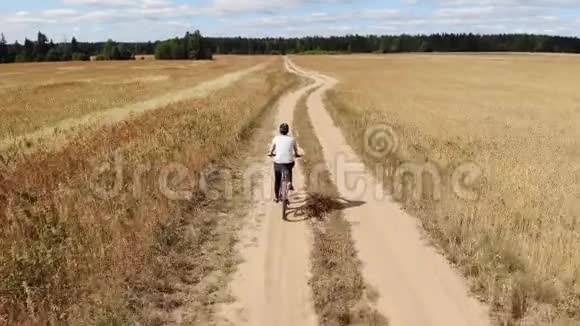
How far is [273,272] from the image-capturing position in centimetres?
848

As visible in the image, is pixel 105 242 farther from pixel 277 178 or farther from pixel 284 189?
pixel 277 178

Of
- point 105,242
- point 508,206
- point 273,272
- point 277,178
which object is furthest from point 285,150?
point 508,206

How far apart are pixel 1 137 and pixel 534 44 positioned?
199 meters

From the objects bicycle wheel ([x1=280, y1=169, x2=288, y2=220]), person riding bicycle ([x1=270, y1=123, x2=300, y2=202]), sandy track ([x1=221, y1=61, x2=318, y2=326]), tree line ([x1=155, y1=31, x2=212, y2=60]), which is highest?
tree line ([x1=155, y1=31, x2=212, y2=60])

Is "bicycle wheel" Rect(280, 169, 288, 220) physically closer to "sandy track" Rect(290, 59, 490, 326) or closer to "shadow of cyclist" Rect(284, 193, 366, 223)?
"shadow of cyclist" Rect(284, 193, 366, 223)

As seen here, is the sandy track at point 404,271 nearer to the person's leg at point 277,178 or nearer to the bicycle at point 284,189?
the bicycle at point 284,189

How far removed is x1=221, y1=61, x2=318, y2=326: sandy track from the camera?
716 cm

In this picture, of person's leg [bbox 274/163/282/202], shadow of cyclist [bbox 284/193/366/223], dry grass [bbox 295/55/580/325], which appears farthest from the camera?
person's leg [bbox 274/163/282/202]

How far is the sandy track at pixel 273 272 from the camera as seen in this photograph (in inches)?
282

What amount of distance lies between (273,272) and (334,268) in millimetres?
947

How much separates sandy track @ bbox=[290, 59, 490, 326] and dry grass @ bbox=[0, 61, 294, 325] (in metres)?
2.40

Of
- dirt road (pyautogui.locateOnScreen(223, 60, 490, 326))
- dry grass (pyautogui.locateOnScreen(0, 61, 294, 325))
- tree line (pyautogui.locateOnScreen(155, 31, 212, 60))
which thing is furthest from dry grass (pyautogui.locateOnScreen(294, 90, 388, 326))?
tree line (pyautogui.locateOnScreen(155, 31, 212, 60))

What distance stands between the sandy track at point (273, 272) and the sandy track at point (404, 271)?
3.26 ft

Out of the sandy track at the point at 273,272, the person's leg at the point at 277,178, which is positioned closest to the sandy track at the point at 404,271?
the sandy track at the point at 273,272
